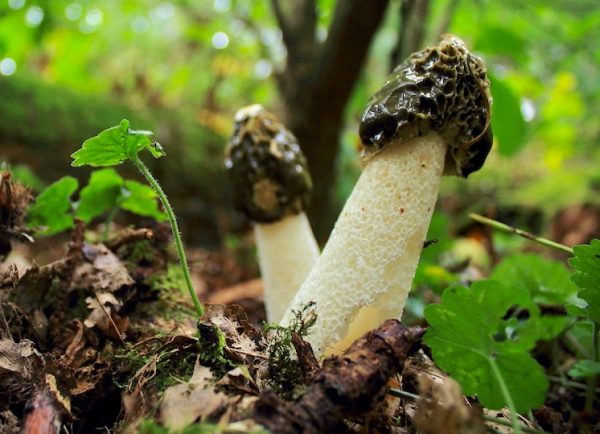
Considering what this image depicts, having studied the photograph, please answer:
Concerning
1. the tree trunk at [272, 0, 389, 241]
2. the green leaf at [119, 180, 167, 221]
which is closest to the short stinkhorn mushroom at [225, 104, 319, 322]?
the green leaf at [119, 180, 167, 221]

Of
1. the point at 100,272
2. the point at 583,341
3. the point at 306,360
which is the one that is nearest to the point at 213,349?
the point at 306,360

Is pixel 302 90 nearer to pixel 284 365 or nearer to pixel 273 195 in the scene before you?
pixel 273 195

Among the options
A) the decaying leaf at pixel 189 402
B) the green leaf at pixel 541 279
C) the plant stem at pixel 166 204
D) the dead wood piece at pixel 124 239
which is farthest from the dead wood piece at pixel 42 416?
the green leaf at pixel 541 279

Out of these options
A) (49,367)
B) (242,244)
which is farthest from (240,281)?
(49,367)

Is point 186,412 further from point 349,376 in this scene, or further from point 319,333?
point 319,333

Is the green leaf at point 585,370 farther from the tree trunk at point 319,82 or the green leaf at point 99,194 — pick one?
the tree trunk at point 319,82

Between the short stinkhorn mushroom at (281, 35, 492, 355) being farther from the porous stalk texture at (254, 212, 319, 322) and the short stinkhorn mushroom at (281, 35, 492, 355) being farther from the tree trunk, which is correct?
the tree trunk
